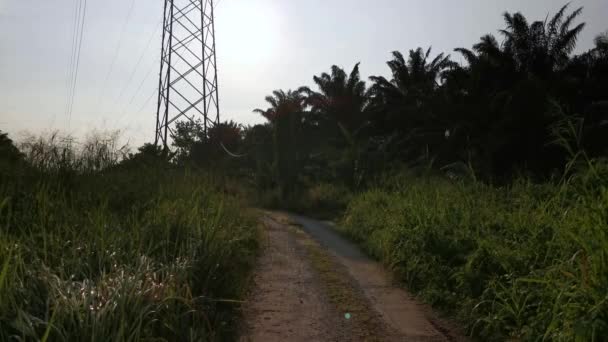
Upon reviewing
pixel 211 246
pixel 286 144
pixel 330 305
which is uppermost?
pixel 286 144

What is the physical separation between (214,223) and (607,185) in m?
4.31

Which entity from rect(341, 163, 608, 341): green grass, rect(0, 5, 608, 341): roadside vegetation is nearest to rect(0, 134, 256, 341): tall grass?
rect(0, 5, 608, 341): roadside vegetation

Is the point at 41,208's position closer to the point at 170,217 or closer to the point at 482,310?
the point at 170,217

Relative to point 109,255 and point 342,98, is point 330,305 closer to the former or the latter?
point 109,255

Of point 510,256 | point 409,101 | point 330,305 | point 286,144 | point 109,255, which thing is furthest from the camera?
point 409,101

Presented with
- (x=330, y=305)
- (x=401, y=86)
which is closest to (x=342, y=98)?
(x=401, y=86)

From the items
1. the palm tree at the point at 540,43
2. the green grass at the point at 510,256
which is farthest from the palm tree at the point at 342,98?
the green grass at the point at 510,256

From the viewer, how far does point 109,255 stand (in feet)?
14.1

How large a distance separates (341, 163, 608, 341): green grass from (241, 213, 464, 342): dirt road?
392mm

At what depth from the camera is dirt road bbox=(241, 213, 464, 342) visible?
5.00m

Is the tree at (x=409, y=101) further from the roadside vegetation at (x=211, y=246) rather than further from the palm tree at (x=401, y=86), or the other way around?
the roadside vegetation at (x=211, y=246)

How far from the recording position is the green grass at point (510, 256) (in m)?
3.69

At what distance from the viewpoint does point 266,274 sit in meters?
7.57

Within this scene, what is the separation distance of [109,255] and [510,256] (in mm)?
4044
